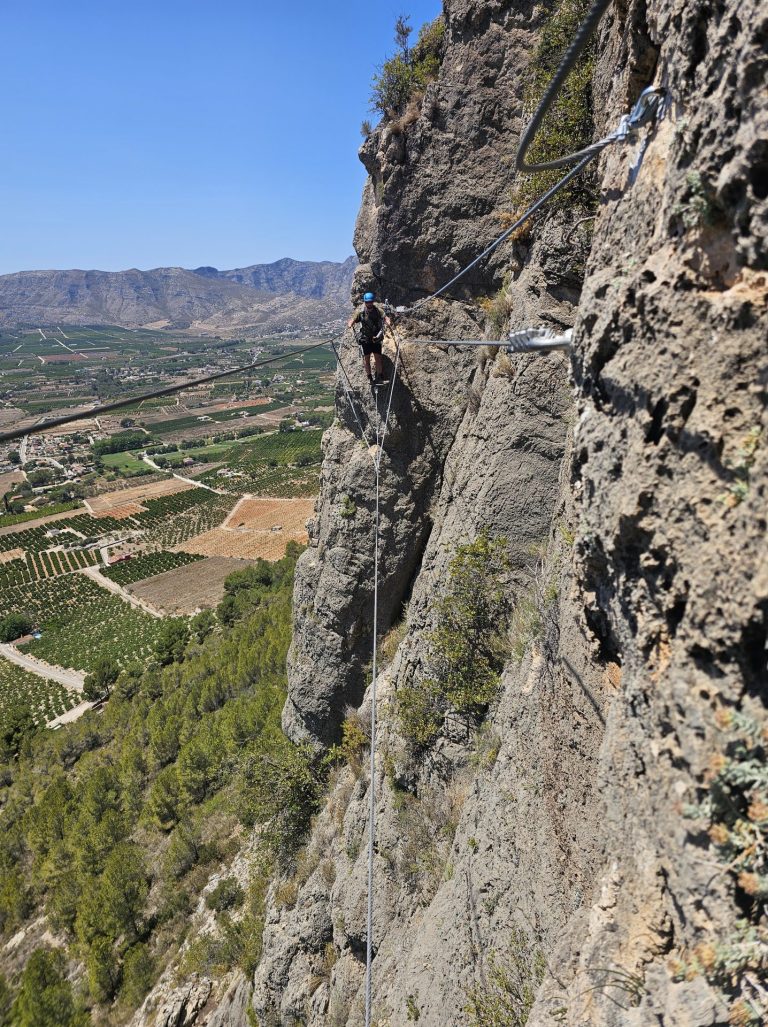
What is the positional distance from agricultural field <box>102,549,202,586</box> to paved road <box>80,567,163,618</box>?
84 cm

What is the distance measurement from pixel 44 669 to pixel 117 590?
20772 mm

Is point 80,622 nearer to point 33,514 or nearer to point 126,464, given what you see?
→ point 33,514

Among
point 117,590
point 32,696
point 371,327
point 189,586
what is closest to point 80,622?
point 117,590

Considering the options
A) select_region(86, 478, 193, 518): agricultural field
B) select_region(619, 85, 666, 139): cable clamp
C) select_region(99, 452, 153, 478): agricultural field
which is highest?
select_region(619, 85, 666, 139): cable clamp

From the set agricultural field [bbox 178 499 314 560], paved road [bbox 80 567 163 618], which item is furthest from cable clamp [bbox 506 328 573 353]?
paved road [bbox 80 567 163 618]

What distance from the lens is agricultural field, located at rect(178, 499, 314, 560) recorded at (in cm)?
8675

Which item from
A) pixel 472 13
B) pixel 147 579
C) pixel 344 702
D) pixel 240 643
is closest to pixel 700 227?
pixel 472 13


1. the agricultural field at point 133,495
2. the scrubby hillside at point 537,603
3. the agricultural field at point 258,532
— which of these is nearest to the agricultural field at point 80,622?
the agricultural field at point 258,532

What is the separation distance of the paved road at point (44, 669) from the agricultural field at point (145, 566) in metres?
18.4

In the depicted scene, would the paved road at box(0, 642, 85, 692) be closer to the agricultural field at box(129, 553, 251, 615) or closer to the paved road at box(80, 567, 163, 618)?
the paved road at box(80, 567, 163, 618)

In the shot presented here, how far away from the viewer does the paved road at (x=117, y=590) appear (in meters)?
75.7

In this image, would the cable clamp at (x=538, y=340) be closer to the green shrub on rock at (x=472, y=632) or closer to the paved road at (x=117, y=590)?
the green shrub on rock at (x=472, y=632)

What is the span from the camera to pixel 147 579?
8569 cm

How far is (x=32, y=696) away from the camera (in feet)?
189
